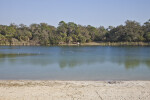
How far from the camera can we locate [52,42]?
69812mm

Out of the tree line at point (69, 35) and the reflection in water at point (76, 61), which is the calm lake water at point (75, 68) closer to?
the reflection in water at point (76, 61)

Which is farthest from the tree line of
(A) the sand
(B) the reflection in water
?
(A) the sand

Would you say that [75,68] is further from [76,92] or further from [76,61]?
[76,92]

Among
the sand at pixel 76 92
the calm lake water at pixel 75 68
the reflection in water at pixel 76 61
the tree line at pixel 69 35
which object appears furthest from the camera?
the tree line at pixel 69 35

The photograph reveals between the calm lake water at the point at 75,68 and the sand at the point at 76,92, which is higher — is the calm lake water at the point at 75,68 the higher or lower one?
the lower one

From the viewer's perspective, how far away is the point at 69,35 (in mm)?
72500

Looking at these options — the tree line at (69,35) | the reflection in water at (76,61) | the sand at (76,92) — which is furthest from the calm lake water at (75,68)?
the tree line at (69,35)

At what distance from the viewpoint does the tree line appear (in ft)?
212

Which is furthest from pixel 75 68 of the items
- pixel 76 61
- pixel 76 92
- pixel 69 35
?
pixel 69 35

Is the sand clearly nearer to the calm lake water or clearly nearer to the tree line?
the calm lake water

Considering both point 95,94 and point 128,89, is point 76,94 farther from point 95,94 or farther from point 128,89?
point 128,89

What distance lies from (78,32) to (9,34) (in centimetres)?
2545

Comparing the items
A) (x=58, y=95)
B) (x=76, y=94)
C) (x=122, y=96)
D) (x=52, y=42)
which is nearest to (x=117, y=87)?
(x=122, y=96)

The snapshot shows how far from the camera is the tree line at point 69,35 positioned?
212 ft
